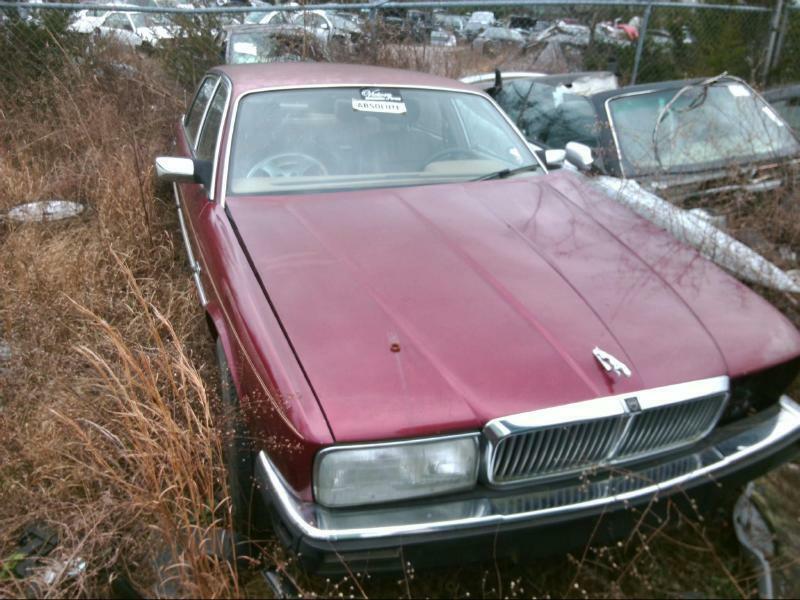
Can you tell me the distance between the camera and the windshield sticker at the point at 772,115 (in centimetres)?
476

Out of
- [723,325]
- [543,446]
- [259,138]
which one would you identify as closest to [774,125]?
[723,325]

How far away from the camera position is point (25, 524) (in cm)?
234

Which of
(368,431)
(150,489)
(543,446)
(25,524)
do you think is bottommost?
(25,524)

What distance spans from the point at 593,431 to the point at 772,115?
12.4 feet

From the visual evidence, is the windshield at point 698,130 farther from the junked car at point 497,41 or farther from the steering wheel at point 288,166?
the junked car at point 497,41

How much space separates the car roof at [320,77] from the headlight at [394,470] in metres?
2.20

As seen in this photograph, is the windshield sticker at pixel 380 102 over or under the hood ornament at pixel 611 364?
over

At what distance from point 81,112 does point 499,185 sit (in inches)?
175

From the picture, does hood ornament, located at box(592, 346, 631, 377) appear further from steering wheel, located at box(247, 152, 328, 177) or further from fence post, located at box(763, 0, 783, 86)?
fence post, located at box(763, 0, 783, 86)

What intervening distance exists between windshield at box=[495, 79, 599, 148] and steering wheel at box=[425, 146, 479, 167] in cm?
203

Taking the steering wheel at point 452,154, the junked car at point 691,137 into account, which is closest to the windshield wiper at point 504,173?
the steering wheel at point 452,154

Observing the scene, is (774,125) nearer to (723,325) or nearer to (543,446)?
(723,325)

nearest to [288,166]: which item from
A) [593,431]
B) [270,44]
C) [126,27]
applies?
[593,431]

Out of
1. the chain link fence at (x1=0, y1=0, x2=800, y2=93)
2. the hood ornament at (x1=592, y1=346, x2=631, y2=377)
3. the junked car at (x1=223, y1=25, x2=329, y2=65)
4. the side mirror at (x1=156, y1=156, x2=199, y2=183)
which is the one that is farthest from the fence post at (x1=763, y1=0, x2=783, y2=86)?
the hood ornament at (x1=592, y1=346, x2=631, y2=377)
